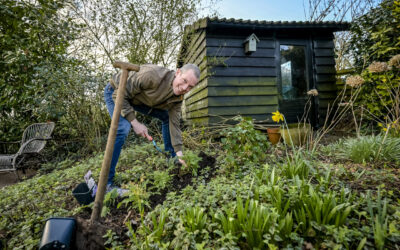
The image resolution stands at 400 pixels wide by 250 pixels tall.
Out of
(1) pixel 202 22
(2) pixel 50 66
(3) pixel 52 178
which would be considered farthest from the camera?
(1) pixel 202 22

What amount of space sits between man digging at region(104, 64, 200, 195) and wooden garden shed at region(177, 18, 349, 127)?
7.31 ft

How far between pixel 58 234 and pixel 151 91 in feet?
4.89

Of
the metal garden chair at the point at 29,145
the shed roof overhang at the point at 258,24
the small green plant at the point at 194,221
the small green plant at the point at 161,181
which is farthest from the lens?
the shed roof overhang at the point at 258,24

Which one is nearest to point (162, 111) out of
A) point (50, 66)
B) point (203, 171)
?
point (203, 171)

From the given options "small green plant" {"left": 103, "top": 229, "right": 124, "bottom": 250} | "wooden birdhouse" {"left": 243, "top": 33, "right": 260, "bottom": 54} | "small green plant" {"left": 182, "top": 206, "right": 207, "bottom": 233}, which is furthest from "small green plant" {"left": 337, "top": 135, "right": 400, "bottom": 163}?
"wooden birdhouse" {"left": 243, "top": 33, "right": 260, "bottom": 54}

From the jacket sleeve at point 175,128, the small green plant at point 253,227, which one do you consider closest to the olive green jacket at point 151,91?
the jacket sleeve at point 175,128

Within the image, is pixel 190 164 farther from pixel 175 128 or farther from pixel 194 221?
pixel 194 221

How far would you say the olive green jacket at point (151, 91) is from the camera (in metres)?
2.09

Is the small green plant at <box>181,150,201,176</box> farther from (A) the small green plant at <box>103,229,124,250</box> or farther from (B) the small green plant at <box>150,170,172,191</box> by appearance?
(A) the small green plant at <box>103,229,124,250</box>

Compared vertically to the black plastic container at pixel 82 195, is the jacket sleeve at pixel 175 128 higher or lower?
higher

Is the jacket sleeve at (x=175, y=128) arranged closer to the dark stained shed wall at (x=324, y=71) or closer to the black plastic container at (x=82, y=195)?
the black plastic container at (x=82, y=195)

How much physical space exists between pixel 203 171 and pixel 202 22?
3.71 meters

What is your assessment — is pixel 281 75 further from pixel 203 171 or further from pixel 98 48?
pixel 98 48

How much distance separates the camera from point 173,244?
1.16 m
